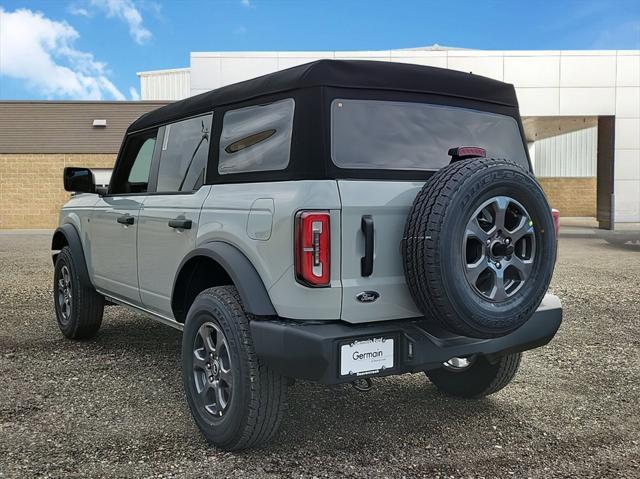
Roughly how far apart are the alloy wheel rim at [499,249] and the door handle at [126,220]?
243 cm

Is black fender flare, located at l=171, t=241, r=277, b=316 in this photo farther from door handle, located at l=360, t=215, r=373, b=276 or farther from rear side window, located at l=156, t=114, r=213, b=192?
rear side window, located at l=156, t=114, r=213, b=192

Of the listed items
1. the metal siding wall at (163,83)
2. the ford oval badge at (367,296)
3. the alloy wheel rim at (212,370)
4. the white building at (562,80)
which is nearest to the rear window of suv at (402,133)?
the ford oval badge at (367,296)

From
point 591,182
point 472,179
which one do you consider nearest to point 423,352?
point 472,179

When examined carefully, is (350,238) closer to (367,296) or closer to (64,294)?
(367,296)

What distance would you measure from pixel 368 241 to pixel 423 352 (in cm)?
60

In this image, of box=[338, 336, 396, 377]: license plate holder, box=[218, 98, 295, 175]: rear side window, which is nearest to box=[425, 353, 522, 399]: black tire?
box=[338, 336, 396, 377]: license plate holder

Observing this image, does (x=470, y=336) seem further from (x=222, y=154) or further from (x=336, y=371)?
(x=222, y=154)

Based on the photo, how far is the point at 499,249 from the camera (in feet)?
9.21

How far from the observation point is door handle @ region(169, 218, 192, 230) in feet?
11.4

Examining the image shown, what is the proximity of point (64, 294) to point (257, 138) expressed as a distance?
328cm

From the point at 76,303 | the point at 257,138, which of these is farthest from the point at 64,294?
the point at 257,138

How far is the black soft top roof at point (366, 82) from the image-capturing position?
Result: 2938 millimetres

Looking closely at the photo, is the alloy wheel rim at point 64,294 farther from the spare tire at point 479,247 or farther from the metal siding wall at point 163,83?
the metal siding wall at point 163,83

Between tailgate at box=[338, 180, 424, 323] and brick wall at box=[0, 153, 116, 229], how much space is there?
2104 cm
